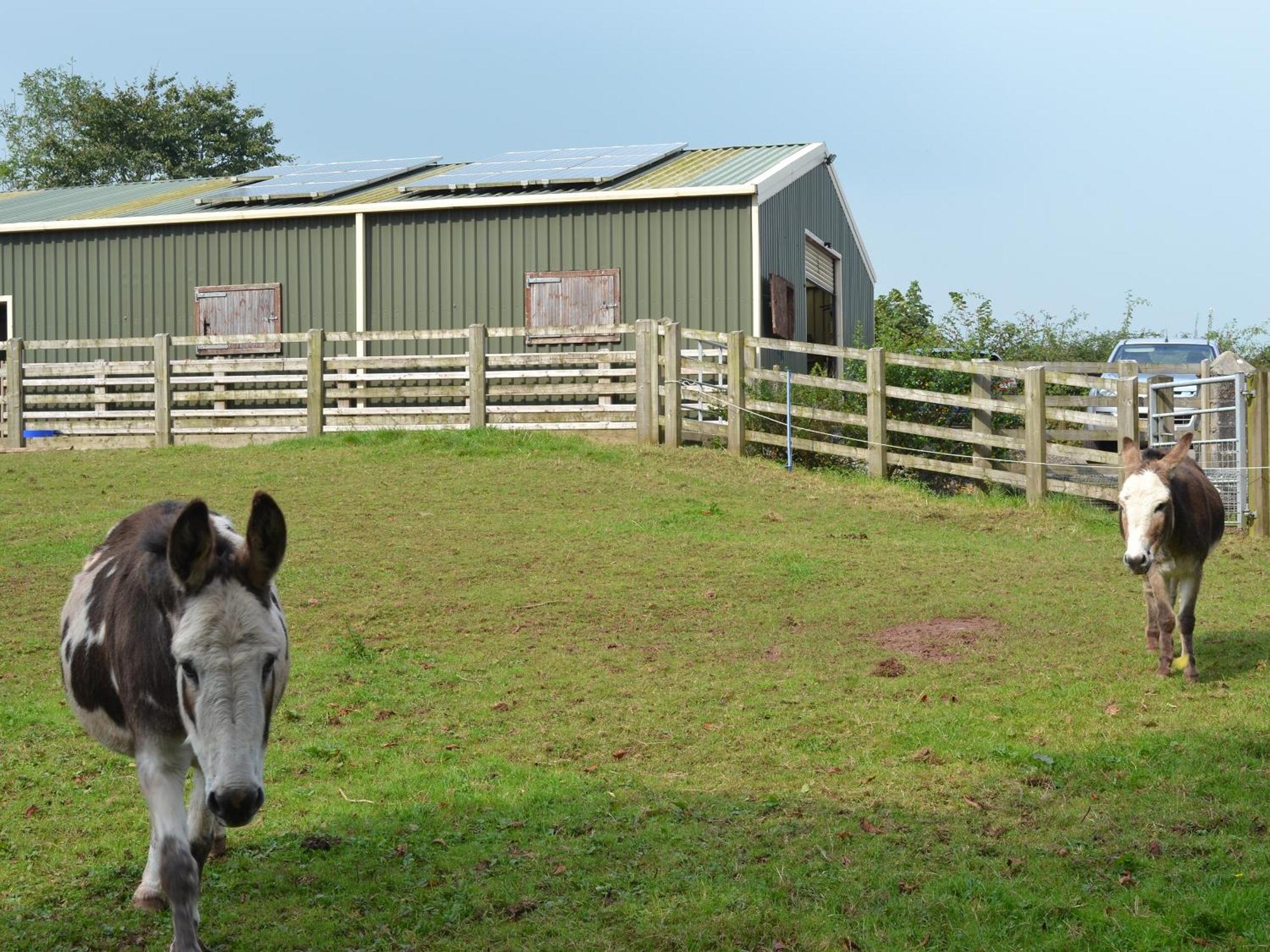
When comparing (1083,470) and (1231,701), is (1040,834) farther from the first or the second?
(1083,470)

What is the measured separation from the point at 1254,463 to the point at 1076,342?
20.3 m

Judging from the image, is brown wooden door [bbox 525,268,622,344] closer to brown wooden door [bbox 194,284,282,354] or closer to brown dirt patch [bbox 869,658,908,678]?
brown wooden door [bbox 194,284,282,354]

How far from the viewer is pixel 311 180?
77.5ft

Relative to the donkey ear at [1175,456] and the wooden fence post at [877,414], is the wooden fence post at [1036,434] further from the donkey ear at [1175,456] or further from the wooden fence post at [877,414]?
the donkey ear at [1175,456]

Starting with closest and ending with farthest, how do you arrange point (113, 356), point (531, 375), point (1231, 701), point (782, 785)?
1. point (782, 785)
2. point (1231, 701)
3. point (531, 375)
4. point (113, 356)

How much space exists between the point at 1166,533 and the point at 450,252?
48.7ft

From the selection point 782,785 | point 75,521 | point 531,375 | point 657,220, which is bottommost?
point 782,785

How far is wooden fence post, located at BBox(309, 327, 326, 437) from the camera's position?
1884cm

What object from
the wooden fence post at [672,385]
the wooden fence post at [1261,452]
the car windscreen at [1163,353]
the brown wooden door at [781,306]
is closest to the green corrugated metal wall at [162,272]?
the wooden fence post at [672,385]

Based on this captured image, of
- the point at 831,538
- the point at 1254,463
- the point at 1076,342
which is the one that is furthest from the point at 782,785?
the point at 1076,342

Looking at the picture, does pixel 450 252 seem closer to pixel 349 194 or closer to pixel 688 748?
pixel 349 194

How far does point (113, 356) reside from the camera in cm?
2203

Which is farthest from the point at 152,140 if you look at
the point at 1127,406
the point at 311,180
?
the point at 1127,406

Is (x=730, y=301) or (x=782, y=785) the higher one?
(x=730, y=301)
